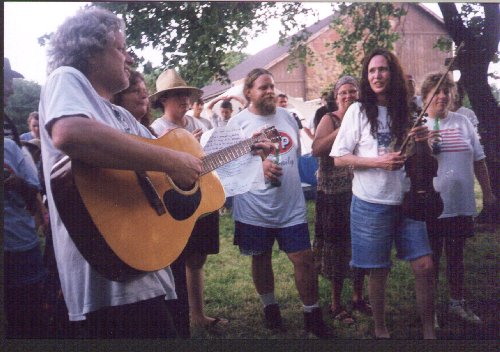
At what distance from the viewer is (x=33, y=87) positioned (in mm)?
2344

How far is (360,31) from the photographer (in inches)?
104

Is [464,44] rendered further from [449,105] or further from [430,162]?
[430,162]

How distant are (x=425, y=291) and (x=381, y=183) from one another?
65 cm

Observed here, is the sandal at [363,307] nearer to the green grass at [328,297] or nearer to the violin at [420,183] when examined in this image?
the green grass at [328,297]

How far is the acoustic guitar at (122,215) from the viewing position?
1.53 metres

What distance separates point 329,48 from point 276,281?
4.60ft

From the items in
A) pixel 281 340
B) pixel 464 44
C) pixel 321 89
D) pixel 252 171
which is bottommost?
pixel 281 340

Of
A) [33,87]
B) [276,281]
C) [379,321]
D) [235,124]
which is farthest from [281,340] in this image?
[33,87]

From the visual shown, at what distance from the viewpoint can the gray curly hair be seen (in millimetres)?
1682

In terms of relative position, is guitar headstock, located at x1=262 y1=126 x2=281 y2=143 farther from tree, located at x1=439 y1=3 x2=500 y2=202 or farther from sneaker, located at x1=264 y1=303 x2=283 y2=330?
tree, located at x1=439 y1=3 x2=500 y2=202

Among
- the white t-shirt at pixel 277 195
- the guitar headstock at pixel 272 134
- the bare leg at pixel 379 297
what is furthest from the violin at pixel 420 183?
the guitar headstock at pixel 272 134

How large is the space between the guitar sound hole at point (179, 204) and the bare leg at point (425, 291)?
1.31 metres

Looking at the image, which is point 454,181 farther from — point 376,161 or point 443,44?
point 443,44

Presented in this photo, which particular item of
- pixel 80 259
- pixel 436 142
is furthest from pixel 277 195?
pixel 80 259
